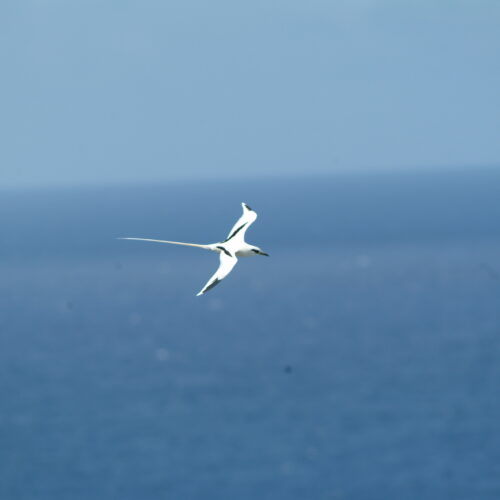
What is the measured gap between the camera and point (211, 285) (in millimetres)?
23297

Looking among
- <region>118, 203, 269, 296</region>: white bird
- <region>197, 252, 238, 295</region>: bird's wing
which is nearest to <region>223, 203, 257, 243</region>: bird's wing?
<region>118, 203, 269, 296</region>: white bird

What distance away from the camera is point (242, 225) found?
3042 cm

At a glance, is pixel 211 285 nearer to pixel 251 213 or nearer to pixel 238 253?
pixel 238 253

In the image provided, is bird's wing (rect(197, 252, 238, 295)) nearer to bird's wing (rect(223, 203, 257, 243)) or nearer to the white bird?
the white bird

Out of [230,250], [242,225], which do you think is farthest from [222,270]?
[242,225]

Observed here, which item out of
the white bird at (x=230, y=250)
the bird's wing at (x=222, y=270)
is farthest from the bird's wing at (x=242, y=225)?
the bird's wing at (x=222, y=270)

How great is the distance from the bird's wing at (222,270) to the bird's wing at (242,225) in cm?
234

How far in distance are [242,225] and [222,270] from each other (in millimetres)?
5888

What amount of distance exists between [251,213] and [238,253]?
4.81m

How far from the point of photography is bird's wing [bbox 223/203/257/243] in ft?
96.1

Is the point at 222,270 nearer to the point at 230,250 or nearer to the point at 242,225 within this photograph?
the point at 230,250

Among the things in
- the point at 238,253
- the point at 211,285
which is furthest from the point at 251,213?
the point at 211,285

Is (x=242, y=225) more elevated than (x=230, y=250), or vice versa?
(x=242, y=225)

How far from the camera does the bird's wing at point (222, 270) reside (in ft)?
76.8
